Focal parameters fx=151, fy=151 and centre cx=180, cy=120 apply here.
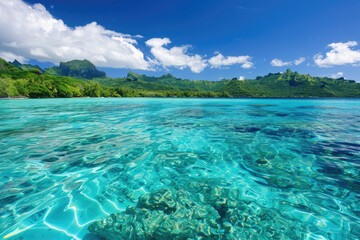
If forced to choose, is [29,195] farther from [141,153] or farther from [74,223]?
[141,153]

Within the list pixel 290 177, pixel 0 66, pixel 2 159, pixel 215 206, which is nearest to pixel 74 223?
pixel 215 206

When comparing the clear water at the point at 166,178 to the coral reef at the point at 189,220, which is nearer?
the coral reef at the point at 189,220

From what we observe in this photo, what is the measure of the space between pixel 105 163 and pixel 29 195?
2009 mm

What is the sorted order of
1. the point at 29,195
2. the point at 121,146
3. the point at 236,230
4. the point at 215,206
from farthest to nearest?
the point at 121,146 → the point at 29,195 → the point at 215,206 → the point at 236,230

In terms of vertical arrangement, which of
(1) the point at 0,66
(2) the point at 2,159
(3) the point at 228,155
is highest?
(1) the point at 0,66

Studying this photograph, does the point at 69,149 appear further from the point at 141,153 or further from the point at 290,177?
the point at 290,177

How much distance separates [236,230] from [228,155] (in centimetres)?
377

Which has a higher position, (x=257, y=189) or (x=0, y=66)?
(x=0, y=66)

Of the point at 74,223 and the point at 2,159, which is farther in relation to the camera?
the point at 2,159

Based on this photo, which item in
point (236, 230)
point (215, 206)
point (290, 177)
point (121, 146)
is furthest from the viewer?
point (121, 146)

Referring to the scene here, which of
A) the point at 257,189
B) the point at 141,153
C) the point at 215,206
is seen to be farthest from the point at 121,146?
the point at 257,189

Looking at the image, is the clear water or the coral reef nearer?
the coral reef

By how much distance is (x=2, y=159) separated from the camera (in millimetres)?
5562

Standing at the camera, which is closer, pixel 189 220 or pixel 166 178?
pixel 189 220
